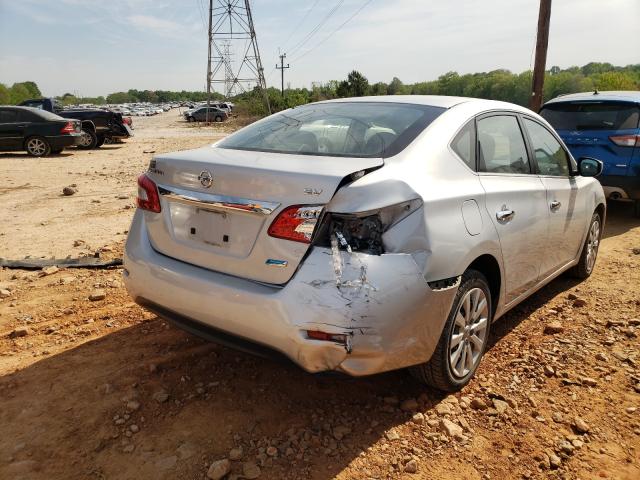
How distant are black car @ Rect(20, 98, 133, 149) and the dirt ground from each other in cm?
1596

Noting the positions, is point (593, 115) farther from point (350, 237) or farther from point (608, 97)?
point (350, 237)

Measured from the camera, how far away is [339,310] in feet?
7.10

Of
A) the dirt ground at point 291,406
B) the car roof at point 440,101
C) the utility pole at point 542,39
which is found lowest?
the dirt ground at point 291,406

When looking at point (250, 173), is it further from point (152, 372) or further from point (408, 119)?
point (152, 372)

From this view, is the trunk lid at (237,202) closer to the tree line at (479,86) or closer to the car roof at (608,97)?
the car roof at (608,97)

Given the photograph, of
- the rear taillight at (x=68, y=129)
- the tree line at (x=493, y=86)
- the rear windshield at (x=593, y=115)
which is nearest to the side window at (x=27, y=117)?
the rear taillight at (x=68, y=129)

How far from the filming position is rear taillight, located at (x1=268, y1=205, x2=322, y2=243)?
2252mm

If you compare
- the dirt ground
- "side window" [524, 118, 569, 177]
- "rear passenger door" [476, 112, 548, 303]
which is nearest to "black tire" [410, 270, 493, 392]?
the dirt ground

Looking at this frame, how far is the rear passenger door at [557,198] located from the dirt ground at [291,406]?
0.48m

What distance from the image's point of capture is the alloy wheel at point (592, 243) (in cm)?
466

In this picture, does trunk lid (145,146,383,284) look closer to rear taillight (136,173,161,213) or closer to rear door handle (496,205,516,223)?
rear taillight (136,173,161,213)

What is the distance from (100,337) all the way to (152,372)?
2.42 ft

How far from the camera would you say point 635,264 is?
5215mm

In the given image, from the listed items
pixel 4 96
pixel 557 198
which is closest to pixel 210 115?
pixel 557 198
